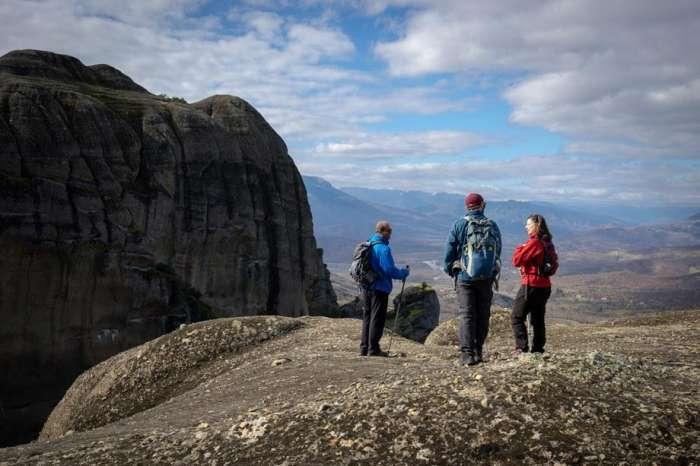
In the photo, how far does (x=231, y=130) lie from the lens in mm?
84562

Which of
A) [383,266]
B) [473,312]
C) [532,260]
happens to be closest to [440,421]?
[473,312]

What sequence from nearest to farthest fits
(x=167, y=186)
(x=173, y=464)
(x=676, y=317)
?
(x=173, y=464) < (x=676, y=317) < (x=167, y=186)

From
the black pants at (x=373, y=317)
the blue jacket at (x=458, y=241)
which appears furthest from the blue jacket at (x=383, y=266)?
the blue jacket at (x=458, y=241)

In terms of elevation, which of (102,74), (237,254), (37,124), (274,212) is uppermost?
(102,74)

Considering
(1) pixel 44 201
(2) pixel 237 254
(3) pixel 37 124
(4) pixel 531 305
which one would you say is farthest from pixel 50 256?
(4) pixel 531 305

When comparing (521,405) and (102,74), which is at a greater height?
(102,74)

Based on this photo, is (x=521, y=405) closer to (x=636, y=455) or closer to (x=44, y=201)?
(x=636, y=455)

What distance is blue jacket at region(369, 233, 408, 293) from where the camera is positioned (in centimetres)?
1759

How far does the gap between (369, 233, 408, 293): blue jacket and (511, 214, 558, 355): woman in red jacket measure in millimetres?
3913

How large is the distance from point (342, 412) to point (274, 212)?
7877cm

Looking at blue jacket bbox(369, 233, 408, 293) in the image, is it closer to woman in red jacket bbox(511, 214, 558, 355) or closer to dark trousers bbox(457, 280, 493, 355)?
dark trousers bbox(457, 280, 493, 355)

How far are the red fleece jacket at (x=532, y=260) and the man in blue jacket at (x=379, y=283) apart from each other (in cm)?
394

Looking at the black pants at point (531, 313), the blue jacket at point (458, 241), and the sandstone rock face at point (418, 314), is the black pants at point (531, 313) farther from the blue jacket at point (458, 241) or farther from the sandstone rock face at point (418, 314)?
the sandstone rock face at point (418, 314)

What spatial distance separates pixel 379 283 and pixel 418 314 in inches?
2462
